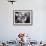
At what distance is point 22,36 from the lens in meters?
3.05

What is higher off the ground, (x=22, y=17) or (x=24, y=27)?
(x=22, y=17)

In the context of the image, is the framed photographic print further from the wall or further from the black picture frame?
the wall

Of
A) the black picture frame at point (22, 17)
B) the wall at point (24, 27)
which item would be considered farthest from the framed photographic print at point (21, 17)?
the wall at point (24, 27)

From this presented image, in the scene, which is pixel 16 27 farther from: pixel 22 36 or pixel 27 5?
pixel 22 36

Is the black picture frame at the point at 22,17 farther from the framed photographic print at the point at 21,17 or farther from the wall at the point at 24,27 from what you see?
the wall at the point at 24,27

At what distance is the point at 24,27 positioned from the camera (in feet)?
15.7

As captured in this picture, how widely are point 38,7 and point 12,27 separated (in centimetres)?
122

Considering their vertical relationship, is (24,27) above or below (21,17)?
below

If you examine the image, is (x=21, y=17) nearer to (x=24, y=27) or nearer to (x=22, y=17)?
(x=22, y=17)

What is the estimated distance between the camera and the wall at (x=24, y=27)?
4727mm

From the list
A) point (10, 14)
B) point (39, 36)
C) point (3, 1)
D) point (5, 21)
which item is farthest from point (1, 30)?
point (39, 36)

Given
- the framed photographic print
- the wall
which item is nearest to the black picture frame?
the framed photographic print

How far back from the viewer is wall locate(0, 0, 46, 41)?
15.5 ft

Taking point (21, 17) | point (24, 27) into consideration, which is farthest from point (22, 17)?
point (24, 27)
